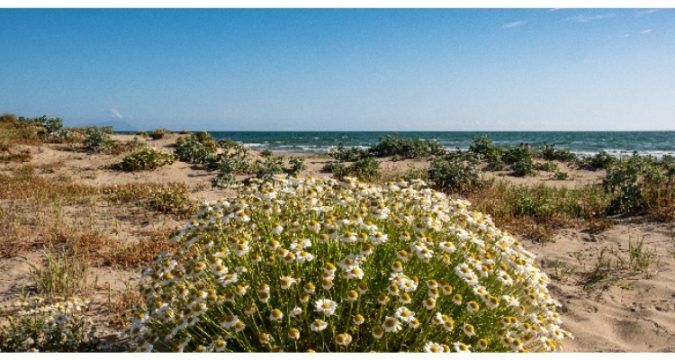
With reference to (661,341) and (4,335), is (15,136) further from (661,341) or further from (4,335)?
(661,341)

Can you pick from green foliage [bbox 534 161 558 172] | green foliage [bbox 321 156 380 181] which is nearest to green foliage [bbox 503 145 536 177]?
green foliage [bbox 534 161 558 172]

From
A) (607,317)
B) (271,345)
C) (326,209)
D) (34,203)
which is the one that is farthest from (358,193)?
(34,203)

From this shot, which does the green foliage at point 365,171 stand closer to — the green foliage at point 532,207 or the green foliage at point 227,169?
the green foliage at point 227,169

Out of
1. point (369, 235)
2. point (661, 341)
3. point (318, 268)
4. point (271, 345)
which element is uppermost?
point (369, 235)

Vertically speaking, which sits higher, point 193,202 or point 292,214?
point 292,214

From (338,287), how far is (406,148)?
17171 millimetres

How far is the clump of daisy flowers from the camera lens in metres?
3.13

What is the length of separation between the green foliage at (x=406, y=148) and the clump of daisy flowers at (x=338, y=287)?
15.3 metres

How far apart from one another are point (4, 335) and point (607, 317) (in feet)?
19.1

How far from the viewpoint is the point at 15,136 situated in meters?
19.5

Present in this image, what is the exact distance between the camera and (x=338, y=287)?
345cm

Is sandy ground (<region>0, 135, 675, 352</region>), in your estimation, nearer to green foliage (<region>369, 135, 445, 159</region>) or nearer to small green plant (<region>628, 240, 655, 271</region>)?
small green plant (<region>628, 240, 655, 271</region>)

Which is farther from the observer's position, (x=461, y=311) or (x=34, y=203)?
(x=34, y=203)

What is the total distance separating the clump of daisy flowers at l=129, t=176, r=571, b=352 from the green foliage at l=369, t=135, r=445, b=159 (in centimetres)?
1532
